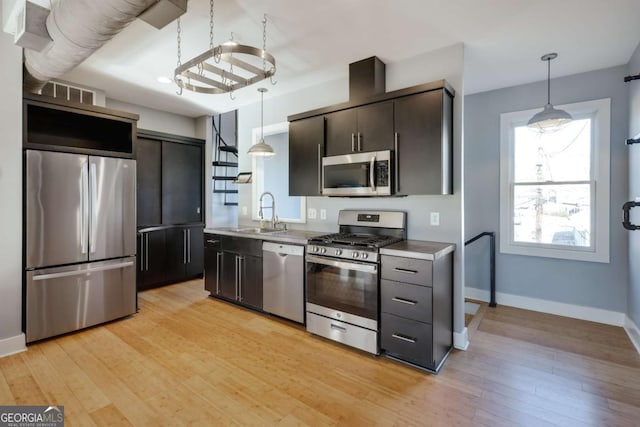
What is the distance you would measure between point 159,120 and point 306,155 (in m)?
3.09

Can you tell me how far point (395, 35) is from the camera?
2.63 metres

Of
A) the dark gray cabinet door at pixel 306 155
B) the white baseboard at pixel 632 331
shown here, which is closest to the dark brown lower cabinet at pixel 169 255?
the dark gray cabinet door at pixel 306 155

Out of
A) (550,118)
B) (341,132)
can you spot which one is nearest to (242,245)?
(341,132)

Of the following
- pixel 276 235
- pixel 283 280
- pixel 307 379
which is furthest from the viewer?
pixel 276 235

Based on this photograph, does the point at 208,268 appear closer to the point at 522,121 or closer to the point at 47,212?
the point at 47,212

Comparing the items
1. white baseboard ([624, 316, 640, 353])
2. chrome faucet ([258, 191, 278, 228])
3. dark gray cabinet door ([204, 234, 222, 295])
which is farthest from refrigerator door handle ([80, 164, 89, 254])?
white baseboard ([624, 316, 640, 353])

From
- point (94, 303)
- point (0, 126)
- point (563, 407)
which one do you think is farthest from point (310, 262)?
point (0, 126)

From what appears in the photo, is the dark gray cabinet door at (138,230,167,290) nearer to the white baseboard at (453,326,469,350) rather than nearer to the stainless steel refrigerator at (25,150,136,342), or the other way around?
the stainless steel refrigerator at (25,150,136,342)

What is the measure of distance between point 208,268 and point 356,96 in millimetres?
2840

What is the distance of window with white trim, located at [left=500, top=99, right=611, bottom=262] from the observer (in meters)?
3.28

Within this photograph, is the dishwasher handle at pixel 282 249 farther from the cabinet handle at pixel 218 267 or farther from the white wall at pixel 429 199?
the cabinet handle at pixel 218 267

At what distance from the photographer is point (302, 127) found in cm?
343

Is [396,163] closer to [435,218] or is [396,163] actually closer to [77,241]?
[435,218]

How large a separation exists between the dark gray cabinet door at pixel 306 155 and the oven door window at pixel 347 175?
0.14 meters
